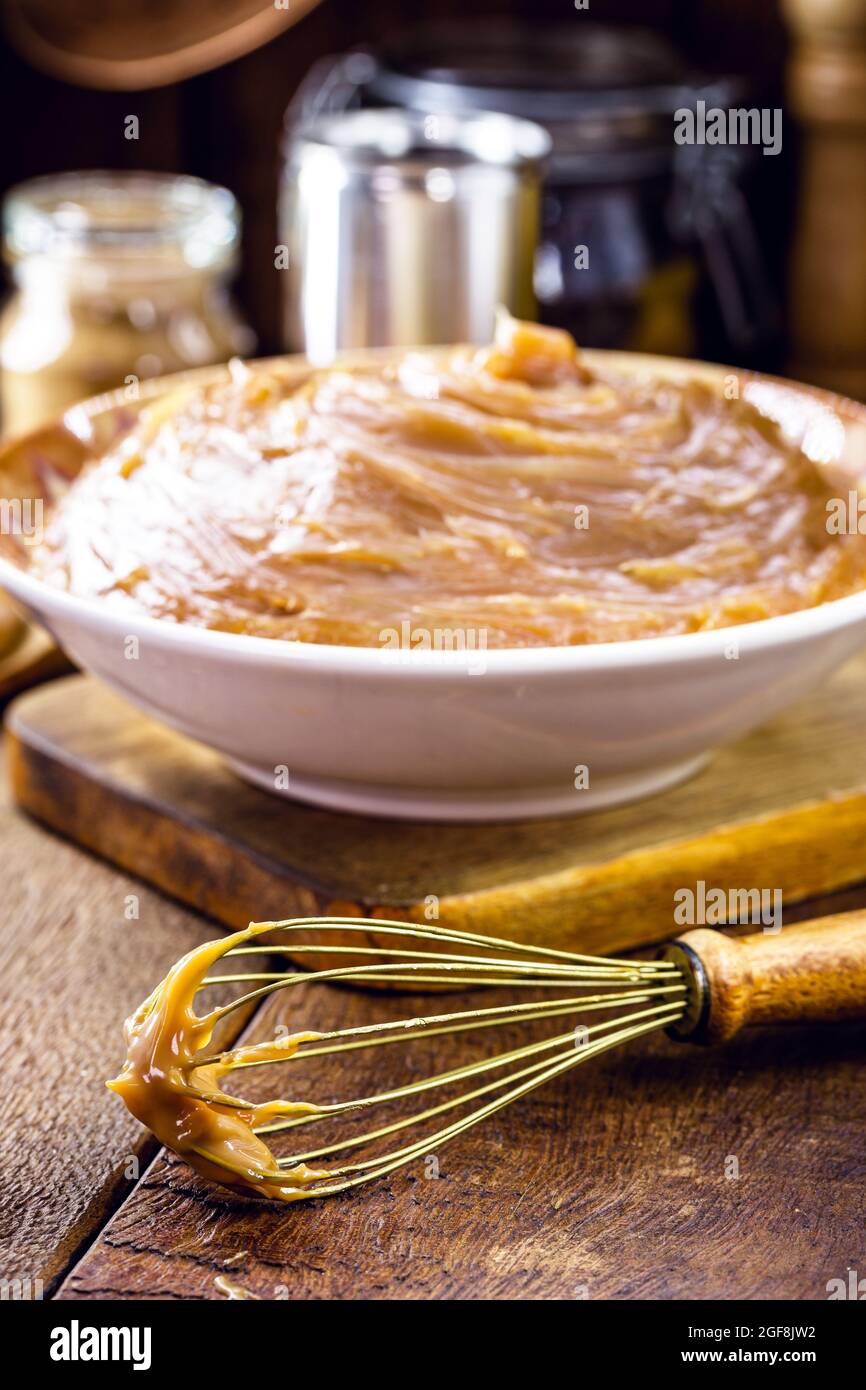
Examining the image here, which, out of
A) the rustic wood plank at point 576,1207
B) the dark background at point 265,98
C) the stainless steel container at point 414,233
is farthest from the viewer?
the dark background at point 265,98

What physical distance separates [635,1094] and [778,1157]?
0.38 feet

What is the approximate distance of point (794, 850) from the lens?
149 cm

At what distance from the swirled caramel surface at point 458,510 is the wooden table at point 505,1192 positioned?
33 centimetres

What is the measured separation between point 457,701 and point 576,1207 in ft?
1.23

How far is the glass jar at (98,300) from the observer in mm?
2408

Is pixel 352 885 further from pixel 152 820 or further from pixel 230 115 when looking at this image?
pixel 230 115

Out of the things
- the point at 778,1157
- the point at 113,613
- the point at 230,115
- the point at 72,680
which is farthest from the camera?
the point at 230,115

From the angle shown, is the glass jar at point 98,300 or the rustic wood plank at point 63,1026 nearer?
the rustic wood plank at point 63,1026

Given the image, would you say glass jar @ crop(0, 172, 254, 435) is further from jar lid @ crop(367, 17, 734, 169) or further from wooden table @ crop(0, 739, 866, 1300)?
wooden table @ crop(0, 739, 866, 1300)

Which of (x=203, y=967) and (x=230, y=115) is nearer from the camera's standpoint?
(x=203, y=967)

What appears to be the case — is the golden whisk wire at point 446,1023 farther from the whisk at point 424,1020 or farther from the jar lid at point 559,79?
the jar lid at point 559,79

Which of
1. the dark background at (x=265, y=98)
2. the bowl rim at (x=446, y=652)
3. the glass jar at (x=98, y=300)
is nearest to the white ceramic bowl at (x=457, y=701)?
the bowl rim at (x=446, y=652)

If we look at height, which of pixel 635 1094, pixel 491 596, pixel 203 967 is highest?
pixel 491 596

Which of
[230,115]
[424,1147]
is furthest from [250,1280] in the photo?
[230,115]
